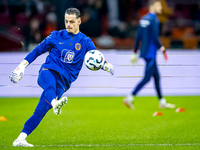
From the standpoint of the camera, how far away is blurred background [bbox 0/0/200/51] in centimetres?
1098

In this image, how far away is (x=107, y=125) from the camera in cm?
613

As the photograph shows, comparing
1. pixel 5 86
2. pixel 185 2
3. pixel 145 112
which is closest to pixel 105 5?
pixel 185 2

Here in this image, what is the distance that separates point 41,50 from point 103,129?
5.82 ft

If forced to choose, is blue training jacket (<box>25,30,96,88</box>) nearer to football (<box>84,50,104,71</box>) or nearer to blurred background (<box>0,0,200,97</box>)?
football (<box>84,50,104,71</box>)

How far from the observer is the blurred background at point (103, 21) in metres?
11.0

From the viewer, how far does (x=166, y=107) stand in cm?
767

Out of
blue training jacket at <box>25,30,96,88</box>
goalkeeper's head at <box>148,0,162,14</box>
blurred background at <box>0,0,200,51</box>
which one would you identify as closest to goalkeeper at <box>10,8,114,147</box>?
blue training jacket at <box>25,30,96,88</box>

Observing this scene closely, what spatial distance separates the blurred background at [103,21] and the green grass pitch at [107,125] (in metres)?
2.70

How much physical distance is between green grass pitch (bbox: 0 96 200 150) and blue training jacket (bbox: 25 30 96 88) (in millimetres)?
893

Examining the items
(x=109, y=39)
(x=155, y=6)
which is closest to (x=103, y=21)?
(x=109, y=39)

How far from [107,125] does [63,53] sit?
1.92 meters

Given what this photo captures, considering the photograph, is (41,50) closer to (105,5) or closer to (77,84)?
(77,84)

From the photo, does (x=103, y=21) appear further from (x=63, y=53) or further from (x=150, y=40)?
(x=63, y=53)

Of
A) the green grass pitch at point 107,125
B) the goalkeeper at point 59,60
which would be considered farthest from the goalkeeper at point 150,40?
the goalkeeper at point 59,60
